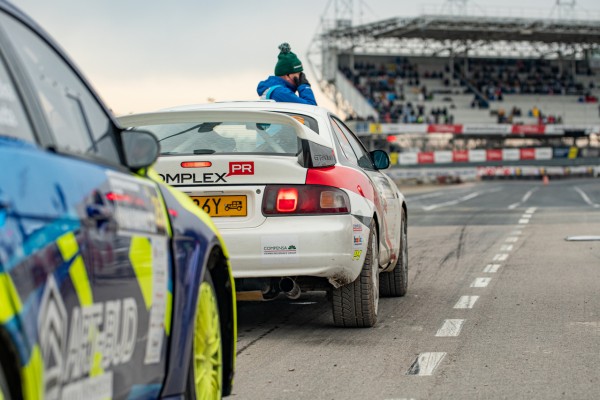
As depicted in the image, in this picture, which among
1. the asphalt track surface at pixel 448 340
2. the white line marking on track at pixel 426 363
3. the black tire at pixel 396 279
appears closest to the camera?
the asphalt track surface at pixel 448 340

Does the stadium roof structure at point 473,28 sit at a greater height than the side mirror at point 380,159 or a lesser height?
lesser

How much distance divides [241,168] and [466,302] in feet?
9.54

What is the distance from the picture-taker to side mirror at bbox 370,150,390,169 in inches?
378

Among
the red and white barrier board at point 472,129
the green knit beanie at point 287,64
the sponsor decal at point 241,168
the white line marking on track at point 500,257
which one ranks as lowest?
the red and white barrier board at point 472,129

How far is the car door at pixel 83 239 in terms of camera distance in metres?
2.80

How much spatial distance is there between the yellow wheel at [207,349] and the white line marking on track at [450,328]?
334cm

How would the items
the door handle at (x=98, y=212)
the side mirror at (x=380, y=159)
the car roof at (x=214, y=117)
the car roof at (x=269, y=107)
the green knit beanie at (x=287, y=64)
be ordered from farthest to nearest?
the green knit beanie at (x=287, y=64)
the side mirror at (x=380, y=159)
the car roof at (x=269, y=107)
the car roof at (x=214, y=117)
the door handle at (x=98, y=212)

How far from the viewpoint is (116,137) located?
4.00 metres

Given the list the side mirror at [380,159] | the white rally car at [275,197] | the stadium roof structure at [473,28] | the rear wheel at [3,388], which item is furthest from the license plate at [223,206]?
the stadium roof structure at [473,28]

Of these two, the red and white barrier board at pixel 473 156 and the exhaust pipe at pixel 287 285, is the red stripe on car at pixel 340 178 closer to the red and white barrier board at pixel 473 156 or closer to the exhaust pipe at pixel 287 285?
the exhaust pipe at pixel 287 285

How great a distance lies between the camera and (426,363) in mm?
6602

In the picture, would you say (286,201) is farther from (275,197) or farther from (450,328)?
(450,328)

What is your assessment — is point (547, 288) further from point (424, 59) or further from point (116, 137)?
point (424, 59)

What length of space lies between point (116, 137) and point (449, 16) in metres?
76.0
